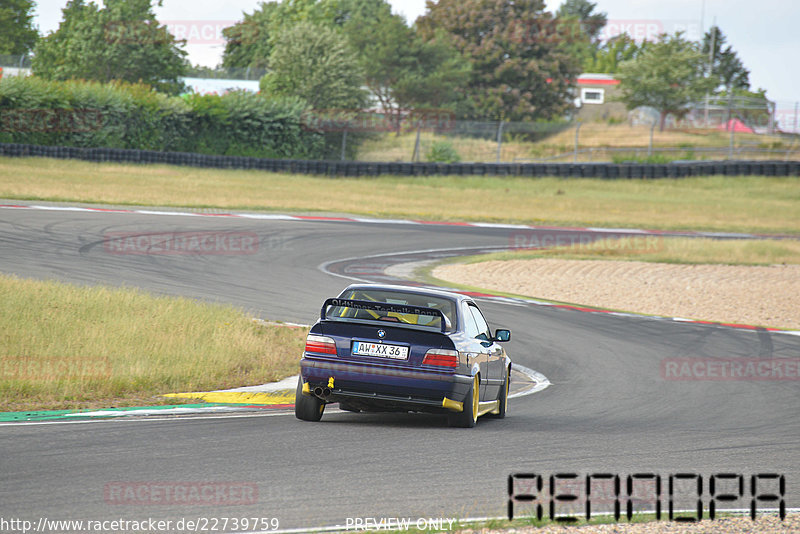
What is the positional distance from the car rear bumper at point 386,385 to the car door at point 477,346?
18.2 inches

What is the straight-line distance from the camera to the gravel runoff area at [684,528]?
530 cm

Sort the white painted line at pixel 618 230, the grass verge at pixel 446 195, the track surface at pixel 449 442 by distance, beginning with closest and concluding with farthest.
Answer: the track surface at pixel 449 442, the grass verge at pixel 446 195, the white painted line at pixel 618 230

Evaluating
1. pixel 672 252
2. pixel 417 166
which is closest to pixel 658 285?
pixel 672 252

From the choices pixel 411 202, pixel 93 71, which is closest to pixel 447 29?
pixel 93 71

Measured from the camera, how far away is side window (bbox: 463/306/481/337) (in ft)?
29.2

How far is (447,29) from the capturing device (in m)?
73.0

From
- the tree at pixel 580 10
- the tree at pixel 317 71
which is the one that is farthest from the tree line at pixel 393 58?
the tree at pixel 580 10

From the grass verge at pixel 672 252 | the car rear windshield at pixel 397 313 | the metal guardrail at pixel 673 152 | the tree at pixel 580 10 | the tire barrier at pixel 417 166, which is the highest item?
the tree at pixel 580 10

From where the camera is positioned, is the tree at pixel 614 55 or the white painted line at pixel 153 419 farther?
the tree at pixel 614 55

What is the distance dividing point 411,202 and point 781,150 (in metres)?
26.0

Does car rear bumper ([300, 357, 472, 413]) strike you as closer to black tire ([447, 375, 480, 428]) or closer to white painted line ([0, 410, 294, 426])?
black tire ([447, 375, 480, 428])

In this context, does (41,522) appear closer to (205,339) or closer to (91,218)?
(205,339)

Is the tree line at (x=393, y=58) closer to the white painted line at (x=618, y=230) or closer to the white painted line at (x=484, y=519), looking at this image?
the white painted line at (x=618, y=230)

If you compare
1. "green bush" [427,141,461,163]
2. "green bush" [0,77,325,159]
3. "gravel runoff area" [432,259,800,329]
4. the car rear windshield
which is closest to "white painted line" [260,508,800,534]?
the car rear windshield
